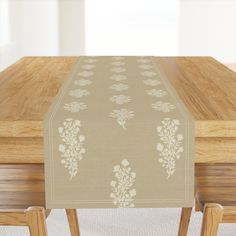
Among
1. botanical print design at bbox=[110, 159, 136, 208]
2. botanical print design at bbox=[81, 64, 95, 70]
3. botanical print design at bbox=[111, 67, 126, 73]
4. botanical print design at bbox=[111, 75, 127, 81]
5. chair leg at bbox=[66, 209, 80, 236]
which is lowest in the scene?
chair leg at bbox=[66, 209, 80, 236]

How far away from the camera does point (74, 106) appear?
1.50 m

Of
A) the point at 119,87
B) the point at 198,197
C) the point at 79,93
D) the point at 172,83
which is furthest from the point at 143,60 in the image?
the point at 198,197

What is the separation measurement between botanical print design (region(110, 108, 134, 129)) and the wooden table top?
186 mm

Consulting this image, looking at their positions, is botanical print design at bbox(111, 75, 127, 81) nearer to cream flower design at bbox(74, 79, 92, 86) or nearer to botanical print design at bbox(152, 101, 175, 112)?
cream flower design at bbox(74, 79, 92, 86)

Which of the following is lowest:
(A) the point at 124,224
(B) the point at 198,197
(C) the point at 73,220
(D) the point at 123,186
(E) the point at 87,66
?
(A) the point at 124,224

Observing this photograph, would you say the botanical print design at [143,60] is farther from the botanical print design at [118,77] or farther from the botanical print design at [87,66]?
the botanical print design at [118,77]

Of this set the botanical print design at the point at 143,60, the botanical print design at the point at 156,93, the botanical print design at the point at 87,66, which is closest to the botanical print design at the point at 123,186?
the botanical print design at the point at 156,93

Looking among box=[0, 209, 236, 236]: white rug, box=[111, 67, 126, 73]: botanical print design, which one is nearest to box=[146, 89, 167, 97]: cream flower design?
box=[111, 67, 126, 73]: botanical print design

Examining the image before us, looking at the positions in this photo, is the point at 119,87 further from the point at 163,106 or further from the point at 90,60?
the point at 90,60

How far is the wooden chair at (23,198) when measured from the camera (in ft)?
4.88

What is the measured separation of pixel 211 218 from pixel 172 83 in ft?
2.01

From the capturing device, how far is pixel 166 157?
134cm

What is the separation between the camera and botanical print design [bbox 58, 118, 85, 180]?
1.33 m

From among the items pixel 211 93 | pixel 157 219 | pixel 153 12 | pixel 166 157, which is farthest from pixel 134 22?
pixel 166 157
